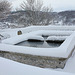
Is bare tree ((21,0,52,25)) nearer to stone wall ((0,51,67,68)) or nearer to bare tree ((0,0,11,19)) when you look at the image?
bare tree ((0,0,11,19))

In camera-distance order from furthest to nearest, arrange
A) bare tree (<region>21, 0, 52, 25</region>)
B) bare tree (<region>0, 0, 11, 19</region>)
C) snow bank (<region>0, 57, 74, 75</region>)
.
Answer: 1. bare tree (<region>21, 0, 52, 25</region>)
2. bare tree (<region>0, 0, 11, 19</region>)
3. snow bank (<region>0, 57, 74, 75</region>)

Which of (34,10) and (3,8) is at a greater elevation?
(3,8)

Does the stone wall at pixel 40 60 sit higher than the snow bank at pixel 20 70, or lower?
lower

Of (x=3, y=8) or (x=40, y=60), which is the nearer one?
(x=40, y=60)

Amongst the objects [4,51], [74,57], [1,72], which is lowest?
[74,57]

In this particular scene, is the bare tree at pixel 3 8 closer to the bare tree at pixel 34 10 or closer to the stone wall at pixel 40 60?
the bare tree at pixel 34 10

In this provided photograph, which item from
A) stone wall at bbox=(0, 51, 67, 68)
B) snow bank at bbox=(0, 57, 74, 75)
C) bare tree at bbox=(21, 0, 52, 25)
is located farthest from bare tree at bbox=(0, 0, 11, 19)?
snow bank at bbox=(0, 57, 74, 75)

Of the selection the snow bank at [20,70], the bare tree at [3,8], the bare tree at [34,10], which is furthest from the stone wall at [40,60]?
the bare tree at [34,10]

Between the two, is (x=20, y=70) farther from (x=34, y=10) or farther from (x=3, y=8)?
(x=34, y=10)

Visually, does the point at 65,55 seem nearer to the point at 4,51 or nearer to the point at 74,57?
the point at 74,57

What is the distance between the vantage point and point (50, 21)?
73.4 feet

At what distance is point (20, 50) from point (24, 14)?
55.8 ft

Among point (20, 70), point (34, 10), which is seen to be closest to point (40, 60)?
point (20, 70)

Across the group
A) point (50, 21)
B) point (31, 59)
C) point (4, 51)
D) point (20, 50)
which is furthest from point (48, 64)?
point (50, 21)
